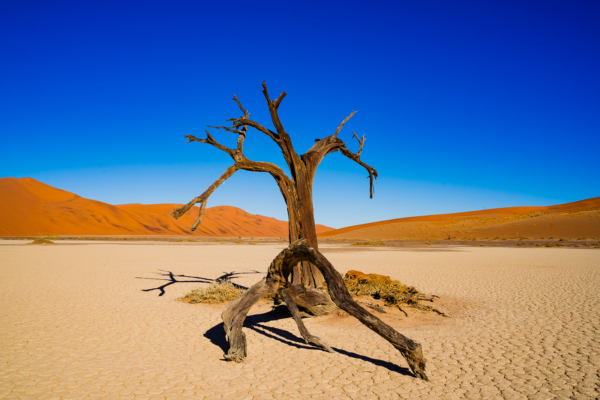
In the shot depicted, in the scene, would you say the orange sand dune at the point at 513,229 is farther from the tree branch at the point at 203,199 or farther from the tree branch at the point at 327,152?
the tree branch at the point at 203,199

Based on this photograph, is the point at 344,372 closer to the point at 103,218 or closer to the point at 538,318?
the point at 538,318

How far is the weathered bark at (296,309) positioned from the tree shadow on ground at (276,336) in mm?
400

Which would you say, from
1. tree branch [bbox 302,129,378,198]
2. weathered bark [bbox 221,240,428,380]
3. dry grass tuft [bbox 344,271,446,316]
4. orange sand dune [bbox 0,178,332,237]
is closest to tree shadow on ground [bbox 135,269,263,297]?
dry grass tuft [bbox 344,271,446,316]

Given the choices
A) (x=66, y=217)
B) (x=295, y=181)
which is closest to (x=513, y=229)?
(x=295, y=181)

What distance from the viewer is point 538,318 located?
7.36 m

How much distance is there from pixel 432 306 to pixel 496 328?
1.87 m

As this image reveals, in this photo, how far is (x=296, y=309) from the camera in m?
5.29

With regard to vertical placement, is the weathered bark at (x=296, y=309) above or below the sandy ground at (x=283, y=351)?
above

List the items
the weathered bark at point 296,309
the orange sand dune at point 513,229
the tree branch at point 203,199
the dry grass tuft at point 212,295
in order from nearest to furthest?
the weathered bark at point 296,309
the tree branch at point 203,199
the dry grass tuft at point 212,295
the orange sand dune at point 513,229

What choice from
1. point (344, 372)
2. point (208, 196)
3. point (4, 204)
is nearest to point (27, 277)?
point (208, 196)

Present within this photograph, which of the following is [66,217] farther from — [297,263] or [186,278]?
[297,263]

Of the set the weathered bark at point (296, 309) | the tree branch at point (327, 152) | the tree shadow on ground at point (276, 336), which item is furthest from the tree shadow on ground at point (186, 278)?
the weathered bark at point (296, 309)

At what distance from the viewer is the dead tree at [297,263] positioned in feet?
14.7

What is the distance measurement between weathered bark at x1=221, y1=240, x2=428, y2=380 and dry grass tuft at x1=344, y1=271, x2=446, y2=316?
316 cm
